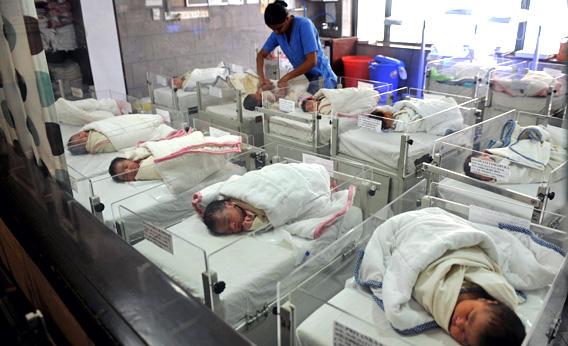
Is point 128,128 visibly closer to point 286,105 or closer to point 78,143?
point 78,143

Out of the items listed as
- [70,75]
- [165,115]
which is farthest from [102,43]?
[165,115]

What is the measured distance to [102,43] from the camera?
384cm

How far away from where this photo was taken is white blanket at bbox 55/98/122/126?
110 inches

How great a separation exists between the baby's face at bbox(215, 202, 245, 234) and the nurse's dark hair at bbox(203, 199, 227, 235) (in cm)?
1

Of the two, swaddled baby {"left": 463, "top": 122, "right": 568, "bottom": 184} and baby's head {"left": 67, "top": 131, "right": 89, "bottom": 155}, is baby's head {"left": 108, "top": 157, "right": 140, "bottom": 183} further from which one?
swaddled baby {"left": 463, "top": 122, "right": 568, "bottom": 184}

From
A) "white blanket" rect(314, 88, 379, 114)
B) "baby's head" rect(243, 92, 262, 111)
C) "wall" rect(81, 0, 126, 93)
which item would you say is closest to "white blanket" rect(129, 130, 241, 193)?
"white blanket" rect(314, 88, 379, 114)

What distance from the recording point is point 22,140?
1.33 metres

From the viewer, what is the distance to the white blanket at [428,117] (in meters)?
2.59

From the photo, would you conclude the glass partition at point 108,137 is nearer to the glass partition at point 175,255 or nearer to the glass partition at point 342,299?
the glass partition at point 175,255

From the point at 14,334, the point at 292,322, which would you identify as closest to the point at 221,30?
the point at 292,322

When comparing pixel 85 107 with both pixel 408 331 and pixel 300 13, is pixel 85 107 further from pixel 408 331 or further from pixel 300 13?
pixel 300 13

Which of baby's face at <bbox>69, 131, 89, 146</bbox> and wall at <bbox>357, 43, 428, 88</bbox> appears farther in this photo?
wall at <bbox>357, 43, 428, 88</bbox>

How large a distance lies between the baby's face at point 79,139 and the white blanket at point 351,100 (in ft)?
4.72

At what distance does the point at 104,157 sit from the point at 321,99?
1.40 metres
